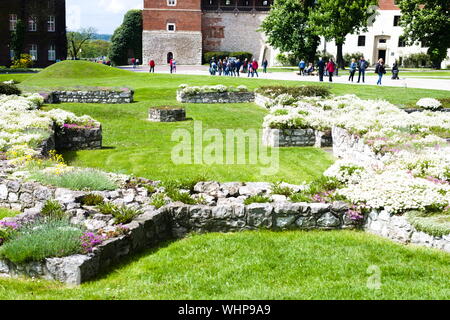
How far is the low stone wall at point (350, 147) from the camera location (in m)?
13.6

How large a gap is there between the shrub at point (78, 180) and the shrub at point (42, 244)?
2.17 metres

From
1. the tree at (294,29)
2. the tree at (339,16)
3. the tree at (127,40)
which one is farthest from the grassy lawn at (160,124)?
the tree at (127,40)

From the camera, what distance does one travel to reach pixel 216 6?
7525cm

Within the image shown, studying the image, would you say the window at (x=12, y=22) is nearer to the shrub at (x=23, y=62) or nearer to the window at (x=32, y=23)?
the window at (x=32, y=23)

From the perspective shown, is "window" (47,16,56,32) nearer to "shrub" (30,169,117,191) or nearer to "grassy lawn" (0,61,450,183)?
"grassy lawn" (0,61,450,183)

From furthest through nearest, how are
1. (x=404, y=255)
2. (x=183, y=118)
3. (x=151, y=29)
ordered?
1. (x=151, y=29)
2. (x=183, y=118)
3. (x=404, y=255)

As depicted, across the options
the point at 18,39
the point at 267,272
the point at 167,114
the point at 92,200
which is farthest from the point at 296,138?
the point at 18,39

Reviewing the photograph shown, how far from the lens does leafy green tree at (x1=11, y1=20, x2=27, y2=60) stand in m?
62.5

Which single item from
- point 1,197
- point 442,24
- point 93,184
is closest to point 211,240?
point 93,184

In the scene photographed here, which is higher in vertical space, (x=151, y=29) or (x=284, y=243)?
(x=151, y=29)

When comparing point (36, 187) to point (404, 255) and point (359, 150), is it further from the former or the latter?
point (359, 150)

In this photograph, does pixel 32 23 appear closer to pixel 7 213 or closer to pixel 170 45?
pixel 170 45

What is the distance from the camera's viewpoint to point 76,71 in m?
41.0

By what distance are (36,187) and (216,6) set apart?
7026 centimetres
